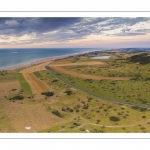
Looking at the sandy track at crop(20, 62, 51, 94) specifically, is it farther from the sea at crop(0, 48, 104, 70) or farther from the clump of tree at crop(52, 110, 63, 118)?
the clump of tree at crop(52, 110, 63, 118)

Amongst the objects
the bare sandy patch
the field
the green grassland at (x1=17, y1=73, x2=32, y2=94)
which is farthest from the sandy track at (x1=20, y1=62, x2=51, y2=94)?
the bare sandy patch

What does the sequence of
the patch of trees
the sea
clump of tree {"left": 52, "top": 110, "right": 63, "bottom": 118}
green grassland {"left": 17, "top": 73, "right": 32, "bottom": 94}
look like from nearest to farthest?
clump of tree {"left": 52, "top": 110, "right": 63, "bottom": 118}
green grassland {"left": 17, "top": 73, "right": 32, "bottom": 94}
the sea
the patch of trees

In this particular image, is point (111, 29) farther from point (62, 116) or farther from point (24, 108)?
point (24, 108)

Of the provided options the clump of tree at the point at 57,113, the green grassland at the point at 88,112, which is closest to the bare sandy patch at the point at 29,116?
the clump of tree at the point at 57,113

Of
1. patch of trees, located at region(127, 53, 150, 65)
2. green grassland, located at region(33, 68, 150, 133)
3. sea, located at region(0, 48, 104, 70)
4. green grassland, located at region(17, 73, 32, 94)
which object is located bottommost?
green grassland, located at region(33, 68, 150, 133)

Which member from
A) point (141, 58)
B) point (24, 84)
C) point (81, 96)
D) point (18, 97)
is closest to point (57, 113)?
point (81, 96)

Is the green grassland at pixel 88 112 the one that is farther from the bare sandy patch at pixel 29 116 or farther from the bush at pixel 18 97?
the bush at pixel 18 97
